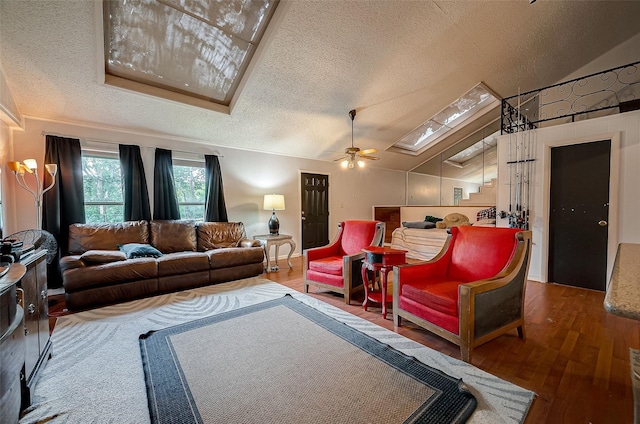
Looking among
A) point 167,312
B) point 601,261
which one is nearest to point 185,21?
point 167,312

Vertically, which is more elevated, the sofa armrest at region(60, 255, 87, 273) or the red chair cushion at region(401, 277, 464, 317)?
the sofa armrest at region(60, 255, 87, 273)

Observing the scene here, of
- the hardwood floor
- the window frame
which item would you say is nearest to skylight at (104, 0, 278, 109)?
the window frame

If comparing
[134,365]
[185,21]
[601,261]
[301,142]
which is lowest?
[134,365]

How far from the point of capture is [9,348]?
119 cm

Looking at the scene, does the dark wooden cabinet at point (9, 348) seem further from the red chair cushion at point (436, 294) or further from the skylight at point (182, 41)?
the skylight at point (182, 41)

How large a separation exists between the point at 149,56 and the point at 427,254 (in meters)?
5.38

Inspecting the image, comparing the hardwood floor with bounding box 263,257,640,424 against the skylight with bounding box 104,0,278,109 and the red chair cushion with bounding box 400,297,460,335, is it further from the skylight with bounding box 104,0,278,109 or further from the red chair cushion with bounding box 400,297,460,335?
the skylight with bounding box 104,0,278,109

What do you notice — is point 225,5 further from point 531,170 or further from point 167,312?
point 531,170

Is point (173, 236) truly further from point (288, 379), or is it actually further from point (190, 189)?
point (288, 379)

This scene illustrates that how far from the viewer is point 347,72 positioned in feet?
12.1

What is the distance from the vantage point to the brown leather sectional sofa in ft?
9.63

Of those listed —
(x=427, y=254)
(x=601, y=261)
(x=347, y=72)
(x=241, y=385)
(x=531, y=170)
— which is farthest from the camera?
(x=427, y=254)

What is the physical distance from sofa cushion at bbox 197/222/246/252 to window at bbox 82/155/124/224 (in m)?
1.20

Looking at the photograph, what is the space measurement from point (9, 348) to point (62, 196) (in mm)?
3259
